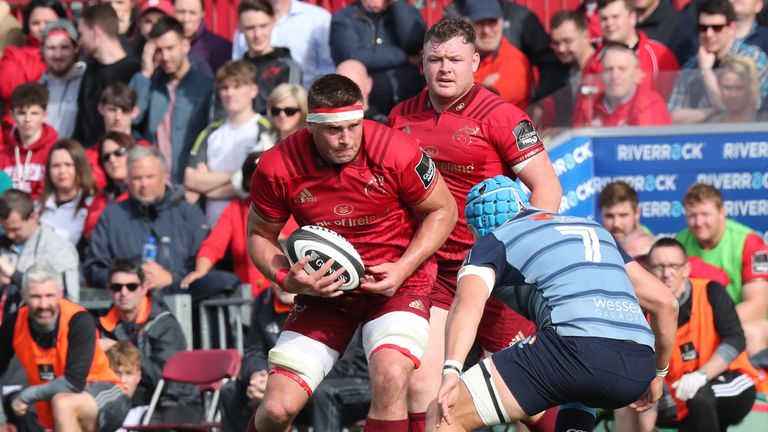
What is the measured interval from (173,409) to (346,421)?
1510 mm

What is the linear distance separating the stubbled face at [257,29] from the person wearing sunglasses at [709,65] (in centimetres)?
371

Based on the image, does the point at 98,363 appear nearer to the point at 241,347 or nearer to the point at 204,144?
the point at 241,347

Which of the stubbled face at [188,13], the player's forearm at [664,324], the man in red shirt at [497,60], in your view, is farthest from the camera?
the stubbled face at [188,13]

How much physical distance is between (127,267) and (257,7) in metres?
2.94

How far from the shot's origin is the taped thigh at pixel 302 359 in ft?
25.7

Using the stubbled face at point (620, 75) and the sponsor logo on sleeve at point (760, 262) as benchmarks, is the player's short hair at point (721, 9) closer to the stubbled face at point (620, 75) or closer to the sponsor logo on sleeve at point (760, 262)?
the stubbled face at point (620, 75)

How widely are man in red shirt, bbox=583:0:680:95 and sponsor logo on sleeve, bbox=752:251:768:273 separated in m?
1.87

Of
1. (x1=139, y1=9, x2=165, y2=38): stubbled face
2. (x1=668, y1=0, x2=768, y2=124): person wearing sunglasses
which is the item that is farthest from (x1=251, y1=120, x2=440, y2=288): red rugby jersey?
(x1=139, y1=9, x2=165, y2=38): stubbled face

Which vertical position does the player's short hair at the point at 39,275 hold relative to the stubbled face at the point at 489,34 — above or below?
below

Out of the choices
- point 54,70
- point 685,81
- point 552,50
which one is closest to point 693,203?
point 685,81

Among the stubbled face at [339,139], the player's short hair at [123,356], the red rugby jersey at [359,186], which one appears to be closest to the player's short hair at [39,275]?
the player's short hair at [123,356]

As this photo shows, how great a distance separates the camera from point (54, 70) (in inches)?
551

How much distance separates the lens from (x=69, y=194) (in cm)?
1270

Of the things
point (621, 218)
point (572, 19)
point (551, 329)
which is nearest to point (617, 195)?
point (621, 218)
